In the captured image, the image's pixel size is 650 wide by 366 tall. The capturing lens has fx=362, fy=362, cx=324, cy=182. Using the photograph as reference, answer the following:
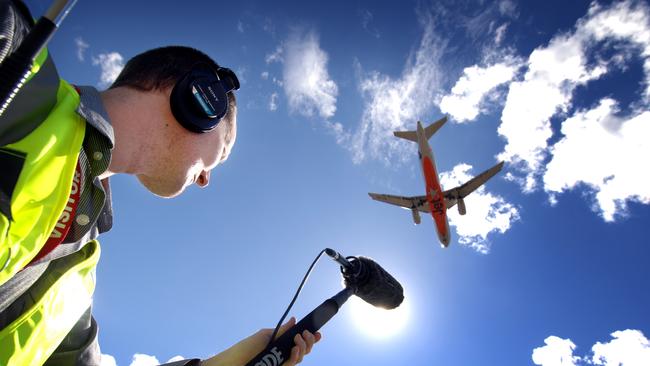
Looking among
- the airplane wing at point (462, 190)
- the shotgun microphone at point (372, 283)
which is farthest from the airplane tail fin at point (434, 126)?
the shotgun microphone at point (372, 283)

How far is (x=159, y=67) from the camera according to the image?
2.13 metres

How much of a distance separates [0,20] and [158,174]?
1222 millimetres

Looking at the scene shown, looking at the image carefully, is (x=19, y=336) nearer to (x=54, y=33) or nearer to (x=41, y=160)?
(x=41, y=160)

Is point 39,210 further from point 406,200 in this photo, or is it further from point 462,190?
point 406,200

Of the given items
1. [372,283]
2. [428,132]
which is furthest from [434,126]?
[372,283]

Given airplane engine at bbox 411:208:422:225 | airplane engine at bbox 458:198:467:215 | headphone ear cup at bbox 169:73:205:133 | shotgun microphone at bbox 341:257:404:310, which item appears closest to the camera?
headphone ear cup at bbox 169:73:205:133

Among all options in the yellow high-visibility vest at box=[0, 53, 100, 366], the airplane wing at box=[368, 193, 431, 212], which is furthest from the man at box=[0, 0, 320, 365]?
the airplane wing at box=[368, 193, 431, 212]

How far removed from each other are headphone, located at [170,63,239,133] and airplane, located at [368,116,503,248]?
90.1 feet

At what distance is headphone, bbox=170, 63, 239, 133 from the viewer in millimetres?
2012

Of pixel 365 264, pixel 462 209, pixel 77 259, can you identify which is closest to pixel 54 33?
pixel 77 259

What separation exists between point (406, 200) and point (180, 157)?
101 feet

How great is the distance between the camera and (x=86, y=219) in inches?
66.7

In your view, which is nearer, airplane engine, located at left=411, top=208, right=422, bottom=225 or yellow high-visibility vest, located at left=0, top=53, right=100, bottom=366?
yellow high-visibility vest, located at left=0, top=53, right=100, bottom=366

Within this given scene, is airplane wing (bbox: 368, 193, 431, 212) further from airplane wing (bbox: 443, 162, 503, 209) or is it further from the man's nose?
the man's nose
